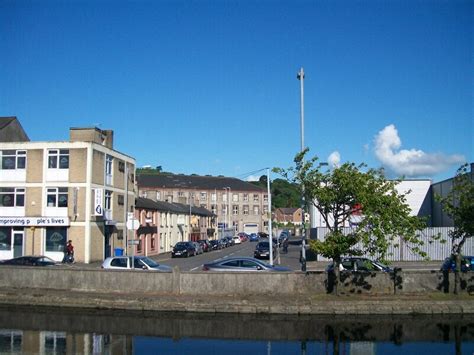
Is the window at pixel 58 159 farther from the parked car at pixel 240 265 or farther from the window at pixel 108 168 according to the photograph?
the parked car at pixel 240 265

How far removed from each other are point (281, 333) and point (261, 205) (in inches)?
4333

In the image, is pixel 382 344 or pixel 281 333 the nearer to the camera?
pixel 382 344

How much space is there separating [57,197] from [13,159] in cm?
492

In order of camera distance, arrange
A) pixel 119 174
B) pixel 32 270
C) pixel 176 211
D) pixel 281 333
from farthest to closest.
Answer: pixel 176 211, pixel 119 174, pixel 32 270, pixel 281 333

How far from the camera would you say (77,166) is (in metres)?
41.2

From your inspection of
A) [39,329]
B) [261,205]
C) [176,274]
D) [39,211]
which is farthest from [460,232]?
[261,205]

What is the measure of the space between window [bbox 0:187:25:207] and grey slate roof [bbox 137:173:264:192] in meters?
68.5

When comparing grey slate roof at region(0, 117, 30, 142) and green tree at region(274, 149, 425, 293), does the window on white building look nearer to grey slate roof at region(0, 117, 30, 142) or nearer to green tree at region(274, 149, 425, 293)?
grey slate roof at region(0, 117, 30, 142)

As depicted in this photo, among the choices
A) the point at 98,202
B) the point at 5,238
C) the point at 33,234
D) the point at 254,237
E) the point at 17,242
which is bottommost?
the point at 254,237

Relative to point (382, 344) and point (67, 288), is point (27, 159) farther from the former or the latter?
point (382, 344)

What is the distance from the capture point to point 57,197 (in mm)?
41438

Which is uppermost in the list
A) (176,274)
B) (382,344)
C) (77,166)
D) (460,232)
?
(77,166)

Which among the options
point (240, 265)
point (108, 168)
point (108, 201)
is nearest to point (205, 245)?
point (108, 201)

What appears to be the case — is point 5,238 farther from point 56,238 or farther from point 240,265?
point 240,265
